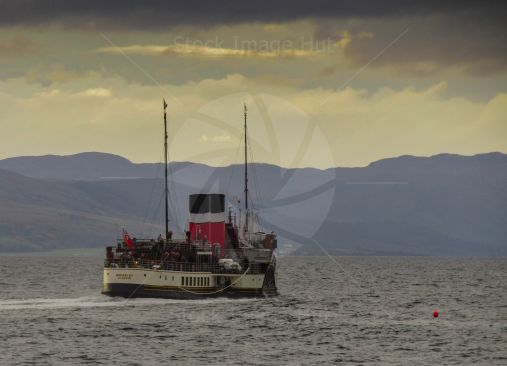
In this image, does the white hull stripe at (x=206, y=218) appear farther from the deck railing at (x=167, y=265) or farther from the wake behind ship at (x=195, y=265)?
the deck railing at (x=167, y=265)

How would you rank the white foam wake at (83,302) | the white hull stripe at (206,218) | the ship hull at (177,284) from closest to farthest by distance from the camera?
the ship hull at (177,284) → the white foam wake at (83,302) → the white hull stripe at (206,218)

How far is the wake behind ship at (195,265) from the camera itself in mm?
119188

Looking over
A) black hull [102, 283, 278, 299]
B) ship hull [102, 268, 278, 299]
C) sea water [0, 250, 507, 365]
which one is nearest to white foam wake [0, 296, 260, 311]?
sea water [0, 250, 507, 365]

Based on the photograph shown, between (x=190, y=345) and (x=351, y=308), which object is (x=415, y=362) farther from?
(x=351, y=308)

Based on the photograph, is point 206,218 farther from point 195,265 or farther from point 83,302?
point 83,302

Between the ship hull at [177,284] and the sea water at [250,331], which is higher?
the ship hull at [177,284]

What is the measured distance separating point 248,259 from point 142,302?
582 inches

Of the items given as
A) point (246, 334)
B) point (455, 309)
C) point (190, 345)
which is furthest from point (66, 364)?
point (455, 309)

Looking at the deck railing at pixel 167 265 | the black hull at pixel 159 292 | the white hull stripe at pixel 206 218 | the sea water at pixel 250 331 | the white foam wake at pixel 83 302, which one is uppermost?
the white hull stripe at pixel 206 218

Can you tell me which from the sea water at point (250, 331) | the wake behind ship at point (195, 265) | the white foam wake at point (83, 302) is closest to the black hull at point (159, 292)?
the wake behind ship at point (195, 265)

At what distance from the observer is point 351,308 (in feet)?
427

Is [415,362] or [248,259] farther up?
[248,259]

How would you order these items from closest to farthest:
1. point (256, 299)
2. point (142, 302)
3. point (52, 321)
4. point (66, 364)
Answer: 1. point (66, 364)
2. point (52, 321)
3. point (142, 302)
4. point (256, 299)

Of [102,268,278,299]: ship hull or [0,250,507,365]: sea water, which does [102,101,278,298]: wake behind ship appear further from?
[0,250,507,365]: sea water
